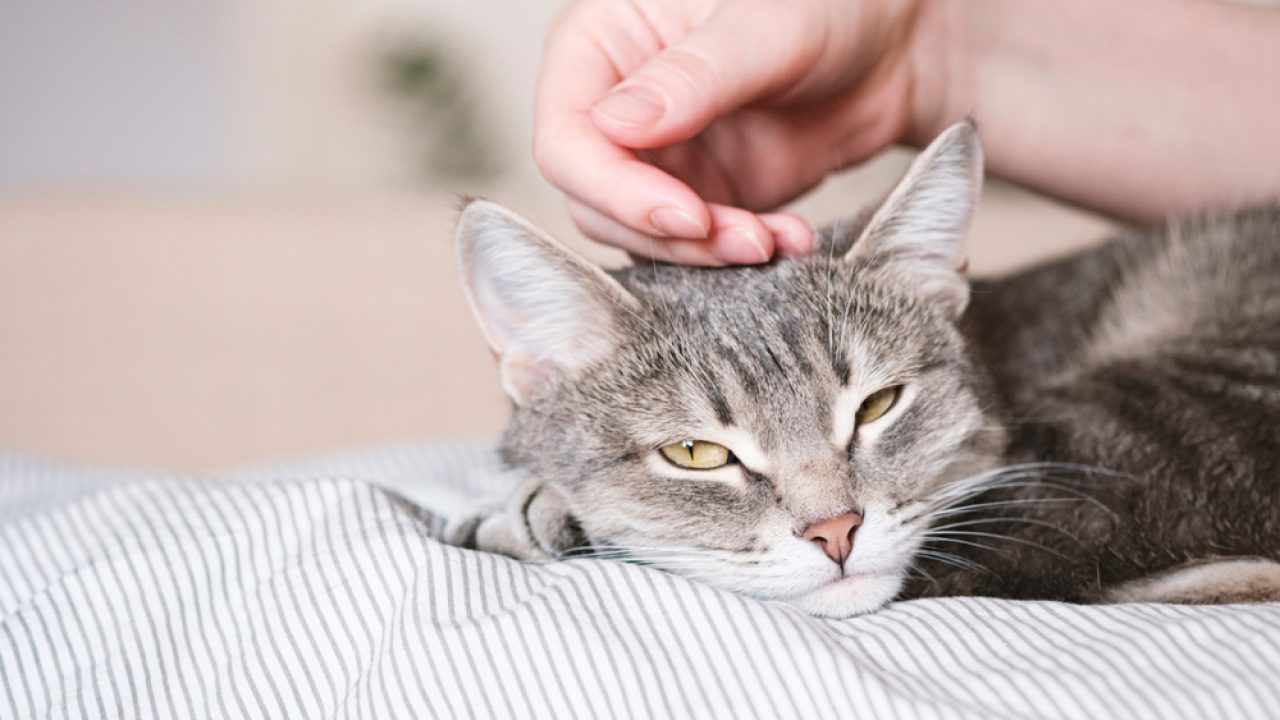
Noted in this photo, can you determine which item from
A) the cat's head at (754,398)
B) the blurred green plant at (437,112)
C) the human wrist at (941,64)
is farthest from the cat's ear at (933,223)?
the blurred green plant at (437,112)

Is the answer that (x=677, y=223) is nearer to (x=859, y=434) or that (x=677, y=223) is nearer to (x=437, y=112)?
(x=859, y=434)

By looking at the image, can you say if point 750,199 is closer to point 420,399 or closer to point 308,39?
point 420,399

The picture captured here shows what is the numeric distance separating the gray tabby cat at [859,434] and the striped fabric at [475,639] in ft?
0.57

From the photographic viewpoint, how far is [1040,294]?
1.68 meters

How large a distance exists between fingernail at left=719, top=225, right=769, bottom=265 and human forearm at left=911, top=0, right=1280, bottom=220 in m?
0.67

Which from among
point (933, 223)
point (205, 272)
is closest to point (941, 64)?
point (933, 223)

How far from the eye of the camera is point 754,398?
1.02 meters

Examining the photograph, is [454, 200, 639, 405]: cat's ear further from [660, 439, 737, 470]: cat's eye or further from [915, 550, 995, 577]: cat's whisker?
[915, 550, 995, 577]: cat's whisker

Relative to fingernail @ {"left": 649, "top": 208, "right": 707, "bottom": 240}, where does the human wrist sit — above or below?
above

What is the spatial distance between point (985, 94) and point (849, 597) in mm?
1094

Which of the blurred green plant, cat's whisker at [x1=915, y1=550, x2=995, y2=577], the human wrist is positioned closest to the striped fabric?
cat's whisker at [x1=915, y1=550, x2=995, y2=577]

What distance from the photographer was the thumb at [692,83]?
102 cm

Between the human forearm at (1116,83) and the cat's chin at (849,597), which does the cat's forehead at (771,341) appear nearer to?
the cat's chin at (849,597)

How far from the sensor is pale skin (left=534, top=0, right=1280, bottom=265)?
1246 mm
